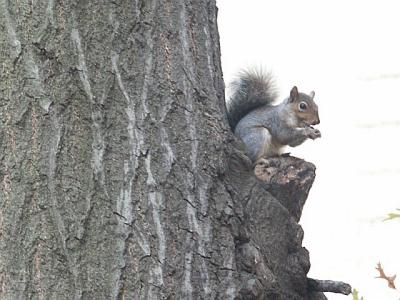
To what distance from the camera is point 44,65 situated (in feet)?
4.97

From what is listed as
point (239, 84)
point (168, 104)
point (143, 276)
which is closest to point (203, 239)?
point (143, 276)

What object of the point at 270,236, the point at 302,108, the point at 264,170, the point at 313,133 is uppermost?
the point at 302,108

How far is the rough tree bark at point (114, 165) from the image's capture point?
144 cm

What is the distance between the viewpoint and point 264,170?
196 centimetres

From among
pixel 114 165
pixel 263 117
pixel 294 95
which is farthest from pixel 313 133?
pixel 114 165

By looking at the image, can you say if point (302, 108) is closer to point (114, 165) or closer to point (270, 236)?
point (270, 236)

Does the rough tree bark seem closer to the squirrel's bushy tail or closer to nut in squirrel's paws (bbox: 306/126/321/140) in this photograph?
the squirrel's bushy tail

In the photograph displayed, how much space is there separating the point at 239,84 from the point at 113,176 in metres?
1.52

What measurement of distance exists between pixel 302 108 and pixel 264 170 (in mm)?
1468

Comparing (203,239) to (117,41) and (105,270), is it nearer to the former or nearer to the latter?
(105,270)

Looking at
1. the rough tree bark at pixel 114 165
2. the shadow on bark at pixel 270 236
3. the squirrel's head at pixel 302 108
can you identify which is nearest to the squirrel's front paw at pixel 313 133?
the squirrel's head at pixel 302 108

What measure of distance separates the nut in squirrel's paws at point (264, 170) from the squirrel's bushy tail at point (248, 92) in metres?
0.91

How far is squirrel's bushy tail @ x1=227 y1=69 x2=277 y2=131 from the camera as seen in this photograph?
2965 millimetres

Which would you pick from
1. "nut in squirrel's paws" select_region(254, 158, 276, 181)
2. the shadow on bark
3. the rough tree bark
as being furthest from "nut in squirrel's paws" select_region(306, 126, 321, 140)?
the rough tree bark
